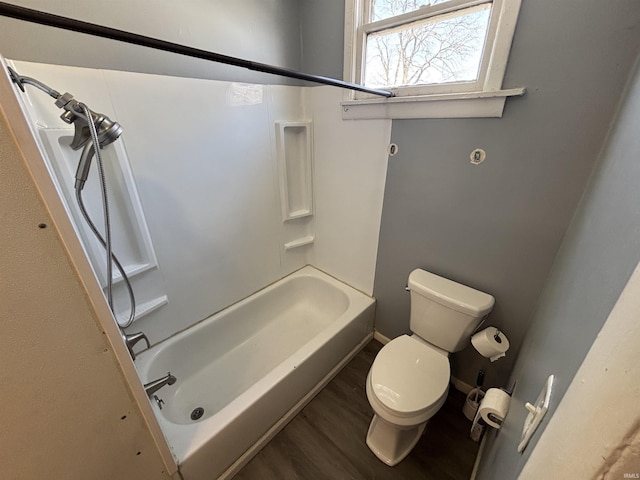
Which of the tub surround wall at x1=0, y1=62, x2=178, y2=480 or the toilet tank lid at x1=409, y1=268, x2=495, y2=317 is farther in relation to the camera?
the toilet tank lid at x1=409, y1=268, x2=495, y2=317

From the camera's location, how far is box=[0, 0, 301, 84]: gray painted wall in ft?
3.09

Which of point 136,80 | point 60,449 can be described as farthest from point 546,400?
point 136,80

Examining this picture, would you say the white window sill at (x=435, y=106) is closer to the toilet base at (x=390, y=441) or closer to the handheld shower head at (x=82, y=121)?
the handheld shower head at (x=82, y=121)

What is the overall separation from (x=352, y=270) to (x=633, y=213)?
64.5 inches

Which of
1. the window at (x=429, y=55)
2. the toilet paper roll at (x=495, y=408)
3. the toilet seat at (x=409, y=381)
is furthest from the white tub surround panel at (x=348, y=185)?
the toilet paper roll at (x=495, y=408)

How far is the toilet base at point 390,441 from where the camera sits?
1272 millimetres

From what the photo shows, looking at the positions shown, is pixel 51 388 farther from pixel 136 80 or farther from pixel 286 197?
pixel 286 197

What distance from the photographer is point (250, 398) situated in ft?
4.00

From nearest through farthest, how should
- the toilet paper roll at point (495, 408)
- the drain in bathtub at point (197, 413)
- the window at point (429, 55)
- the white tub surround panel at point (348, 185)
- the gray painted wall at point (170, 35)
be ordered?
the toilet paper roll at point (495, 408) < the gray painted wall at point (170, 35) < the window at point (429, 55) < the drain in bathtub at point (197, 413) < the white tub surround panel at point (348, 185)

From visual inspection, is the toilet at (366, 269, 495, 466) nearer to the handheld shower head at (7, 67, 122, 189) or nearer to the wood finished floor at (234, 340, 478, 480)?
the wood finished floor at (234, 340, 478, 480)

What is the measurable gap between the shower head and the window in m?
1.16

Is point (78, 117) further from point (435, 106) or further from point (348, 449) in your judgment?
point (348, 449)

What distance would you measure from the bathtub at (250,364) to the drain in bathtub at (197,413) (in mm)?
15

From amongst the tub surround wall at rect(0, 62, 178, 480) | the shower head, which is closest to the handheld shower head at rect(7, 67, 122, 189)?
the shower head
